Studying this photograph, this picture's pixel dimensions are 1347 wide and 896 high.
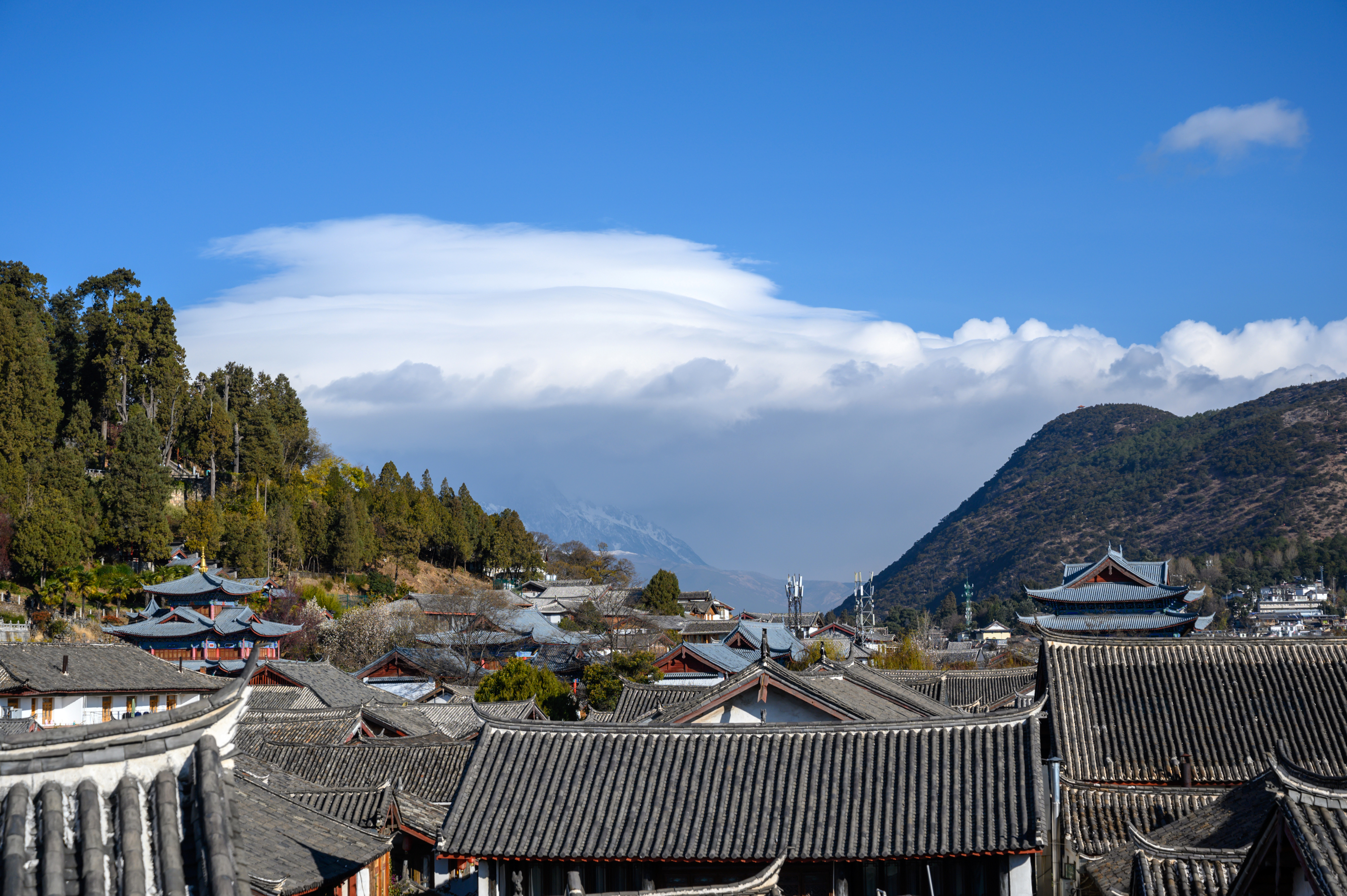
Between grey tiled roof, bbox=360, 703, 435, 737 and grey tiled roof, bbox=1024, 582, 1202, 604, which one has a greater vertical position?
grey tiled roof, bbox=1024, 582, 1202, 604

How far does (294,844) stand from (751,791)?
7564 millimetres

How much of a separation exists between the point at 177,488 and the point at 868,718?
79.6 metres

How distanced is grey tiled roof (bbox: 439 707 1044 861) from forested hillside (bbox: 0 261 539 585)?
55.4m

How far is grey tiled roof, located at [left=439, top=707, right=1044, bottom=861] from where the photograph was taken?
17859 mm

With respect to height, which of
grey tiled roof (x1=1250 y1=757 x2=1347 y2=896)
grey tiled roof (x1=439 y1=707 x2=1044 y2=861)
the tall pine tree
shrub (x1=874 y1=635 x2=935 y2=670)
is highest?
the tall pine tree

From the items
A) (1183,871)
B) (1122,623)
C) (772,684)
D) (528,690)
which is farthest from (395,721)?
(1122,623)

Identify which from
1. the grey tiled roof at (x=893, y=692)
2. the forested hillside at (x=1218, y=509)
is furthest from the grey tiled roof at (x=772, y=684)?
the forested hillside at (x=1218, y=509)

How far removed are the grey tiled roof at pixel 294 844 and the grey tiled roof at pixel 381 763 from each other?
1304 cm

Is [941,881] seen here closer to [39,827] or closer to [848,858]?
[848,858]

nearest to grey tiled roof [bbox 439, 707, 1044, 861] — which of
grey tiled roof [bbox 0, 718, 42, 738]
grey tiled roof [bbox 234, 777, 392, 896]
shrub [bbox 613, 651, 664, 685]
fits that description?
grey tiled roof [bbox 234, 777, 392, 896]

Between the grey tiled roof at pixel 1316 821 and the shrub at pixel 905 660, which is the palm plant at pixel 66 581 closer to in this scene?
the shrub at pixel 905 660

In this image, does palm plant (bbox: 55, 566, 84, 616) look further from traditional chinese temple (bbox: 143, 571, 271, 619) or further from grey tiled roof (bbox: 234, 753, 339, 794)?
grey tiled roof (bbox: 234, 753, 339, 794)

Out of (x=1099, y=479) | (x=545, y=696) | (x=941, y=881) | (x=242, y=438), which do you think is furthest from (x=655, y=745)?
(x=1099, y=479)

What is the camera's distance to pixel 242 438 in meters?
90.4
